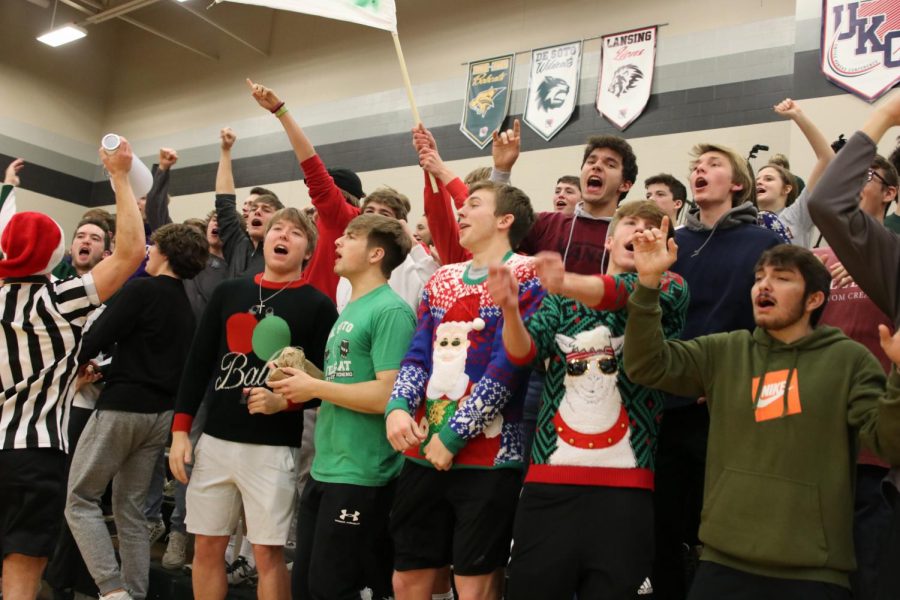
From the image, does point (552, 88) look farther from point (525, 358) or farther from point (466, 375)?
point (525, 358)

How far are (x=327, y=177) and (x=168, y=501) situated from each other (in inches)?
117

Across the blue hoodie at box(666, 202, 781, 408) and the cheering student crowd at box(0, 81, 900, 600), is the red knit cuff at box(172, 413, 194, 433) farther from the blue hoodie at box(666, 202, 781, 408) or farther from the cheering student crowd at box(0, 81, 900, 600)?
the blue hoodie at box(666, 202, 781, 408)

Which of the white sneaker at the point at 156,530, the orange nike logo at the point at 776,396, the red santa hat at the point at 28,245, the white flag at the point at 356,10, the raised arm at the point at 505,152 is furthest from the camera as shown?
the white sneaker at the point at 156,530

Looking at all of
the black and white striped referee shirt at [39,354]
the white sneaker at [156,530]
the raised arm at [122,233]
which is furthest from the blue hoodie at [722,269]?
the white sneaker at [156,530]

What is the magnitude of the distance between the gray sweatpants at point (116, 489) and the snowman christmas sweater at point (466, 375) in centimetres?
197

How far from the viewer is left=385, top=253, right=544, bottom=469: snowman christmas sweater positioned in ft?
8.70

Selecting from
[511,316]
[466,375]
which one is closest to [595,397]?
[511,316]

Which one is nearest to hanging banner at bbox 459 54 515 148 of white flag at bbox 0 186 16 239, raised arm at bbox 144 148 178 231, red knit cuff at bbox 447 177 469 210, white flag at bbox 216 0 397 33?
raised arm at bbox 144 148 178 231

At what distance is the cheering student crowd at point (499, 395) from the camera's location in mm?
2322

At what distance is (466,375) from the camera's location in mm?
2793

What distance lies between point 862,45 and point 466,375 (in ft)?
16.1

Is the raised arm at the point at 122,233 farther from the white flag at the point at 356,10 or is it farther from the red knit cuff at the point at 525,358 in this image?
the red knit cuff at the point at 525,358

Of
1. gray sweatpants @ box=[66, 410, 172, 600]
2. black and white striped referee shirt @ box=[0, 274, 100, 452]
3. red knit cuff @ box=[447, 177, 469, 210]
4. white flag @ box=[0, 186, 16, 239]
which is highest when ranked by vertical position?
red knit cuff @ box=[447, 177, 469, 210]

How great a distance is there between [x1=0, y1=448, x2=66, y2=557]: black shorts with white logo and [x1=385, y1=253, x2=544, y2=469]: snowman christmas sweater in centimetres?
160
